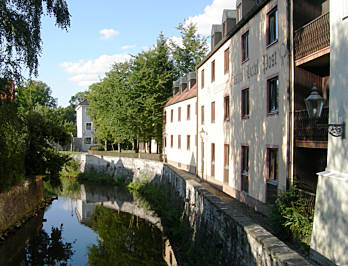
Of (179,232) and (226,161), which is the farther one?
(226,161)

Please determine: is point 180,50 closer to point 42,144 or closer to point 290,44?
point 42,144

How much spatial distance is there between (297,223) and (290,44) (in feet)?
18.4

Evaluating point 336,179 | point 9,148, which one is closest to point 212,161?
point 9,148

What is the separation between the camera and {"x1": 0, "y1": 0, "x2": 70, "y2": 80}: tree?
37.5ft

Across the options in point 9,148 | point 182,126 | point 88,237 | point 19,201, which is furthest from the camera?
point 182,126

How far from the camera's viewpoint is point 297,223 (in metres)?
8.81

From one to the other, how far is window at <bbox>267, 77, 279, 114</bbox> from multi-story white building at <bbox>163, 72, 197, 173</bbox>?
39.7 feet

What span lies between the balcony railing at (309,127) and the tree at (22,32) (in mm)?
9533

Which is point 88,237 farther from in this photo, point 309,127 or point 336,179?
point 336,179

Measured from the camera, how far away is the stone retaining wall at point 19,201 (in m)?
14.4

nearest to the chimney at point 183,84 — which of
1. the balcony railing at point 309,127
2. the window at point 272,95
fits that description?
the window at point 272,95

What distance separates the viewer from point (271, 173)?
12.3 m

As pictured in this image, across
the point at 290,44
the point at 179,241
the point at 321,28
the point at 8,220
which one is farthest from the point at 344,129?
the point at 8,220

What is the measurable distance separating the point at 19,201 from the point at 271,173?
12384 millimetres
